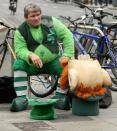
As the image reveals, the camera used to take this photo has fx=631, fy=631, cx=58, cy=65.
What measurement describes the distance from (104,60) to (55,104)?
206 centimetres

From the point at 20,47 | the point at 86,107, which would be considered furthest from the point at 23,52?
the point at 86,107

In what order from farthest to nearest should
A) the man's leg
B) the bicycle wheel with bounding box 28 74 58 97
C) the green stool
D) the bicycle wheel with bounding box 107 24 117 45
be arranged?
the bicycle wheel with bounding box 107 24 117 45
the bicycle wheel with bounding box 28 74 58 97
the man's leg
the green stool

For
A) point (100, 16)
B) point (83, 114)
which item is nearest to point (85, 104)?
point (83, 114)

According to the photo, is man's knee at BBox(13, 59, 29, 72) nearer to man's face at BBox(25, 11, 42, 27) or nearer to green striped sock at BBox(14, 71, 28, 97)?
green striped sock at BBox(14, 71, 28, 97)

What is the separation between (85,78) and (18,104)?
0.94m

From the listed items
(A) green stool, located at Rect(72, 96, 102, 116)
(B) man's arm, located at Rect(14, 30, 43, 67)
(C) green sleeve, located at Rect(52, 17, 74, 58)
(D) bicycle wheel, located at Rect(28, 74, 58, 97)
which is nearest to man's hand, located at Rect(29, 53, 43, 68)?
(B) man's arm, located at Rect(14, 30, 43, 67)

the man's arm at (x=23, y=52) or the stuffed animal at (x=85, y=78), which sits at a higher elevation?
the man's arm at (x=23, y=52)

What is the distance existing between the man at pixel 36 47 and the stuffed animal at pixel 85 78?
1.04ft

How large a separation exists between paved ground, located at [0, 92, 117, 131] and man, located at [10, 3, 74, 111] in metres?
0.22

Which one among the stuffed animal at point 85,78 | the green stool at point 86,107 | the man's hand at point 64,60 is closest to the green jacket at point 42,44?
the man's hand at point 64,60

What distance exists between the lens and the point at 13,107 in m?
7.65

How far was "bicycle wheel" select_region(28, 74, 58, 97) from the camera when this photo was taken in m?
8.58

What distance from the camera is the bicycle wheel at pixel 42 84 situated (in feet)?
28.2

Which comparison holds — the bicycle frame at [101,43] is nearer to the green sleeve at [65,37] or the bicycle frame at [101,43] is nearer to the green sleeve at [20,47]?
the green sleeve at [65,37]
